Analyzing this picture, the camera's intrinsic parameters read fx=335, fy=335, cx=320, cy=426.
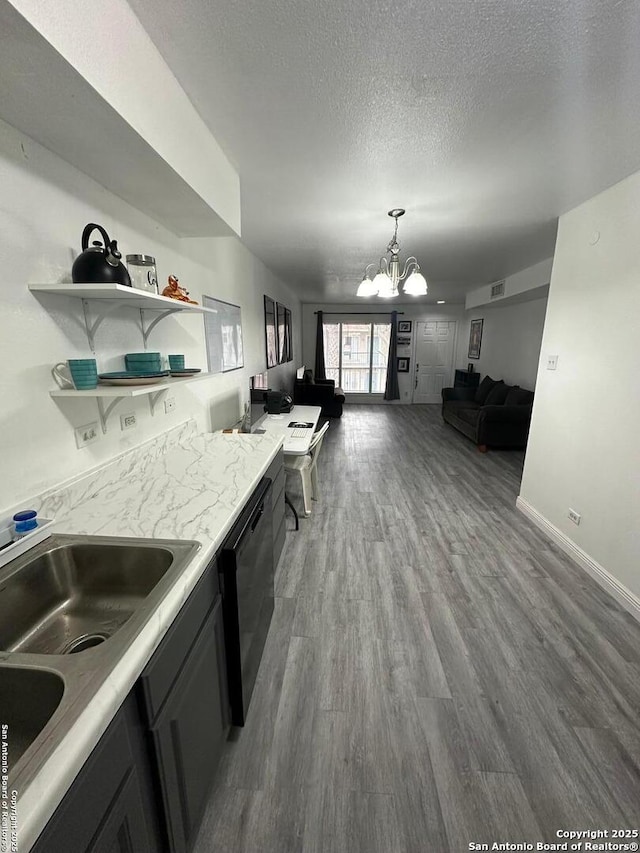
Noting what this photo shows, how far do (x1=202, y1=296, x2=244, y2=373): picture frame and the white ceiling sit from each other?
28.9 inches

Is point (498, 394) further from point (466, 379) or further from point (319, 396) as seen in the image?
point (319, 396)

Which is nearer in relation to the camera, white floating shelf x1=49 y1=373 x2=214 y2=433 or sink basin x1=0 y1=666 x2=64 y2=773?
sink basin x1=0 y1=666 x2=64 y2=773

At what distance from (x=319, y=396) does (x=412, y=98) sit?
5299 millimetres

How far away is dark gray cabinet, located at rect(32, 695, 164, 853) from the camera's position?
0.52 meters

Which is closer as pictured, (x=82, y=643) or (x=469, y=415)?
(x=82, y=643)

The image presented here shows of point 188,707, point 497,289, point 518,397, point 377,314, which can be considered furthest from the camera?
point 377,314

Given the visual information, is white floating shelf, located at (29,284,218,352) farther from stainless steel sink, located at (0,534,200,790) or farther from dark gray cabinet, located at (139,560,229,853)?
dark gray cabinet, located at (139,560,229,853)

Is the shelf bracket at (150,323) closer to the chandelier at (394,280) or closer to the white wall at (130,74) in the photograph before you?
the white wall at (130,74)

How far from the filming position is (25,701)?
0.67 meters

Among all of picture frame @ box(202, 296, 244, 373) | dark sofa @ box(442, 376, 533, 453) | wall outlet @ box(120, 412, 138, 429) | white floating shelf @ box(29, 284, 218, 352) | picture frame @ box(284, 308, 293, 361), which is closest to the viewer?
white floating shelf @ box(29, 284, 218, 352)

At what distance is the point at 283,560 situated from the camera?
2.43 m

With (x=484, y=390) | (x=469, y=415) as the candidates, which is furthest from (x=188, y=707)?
(x=484, y=390)

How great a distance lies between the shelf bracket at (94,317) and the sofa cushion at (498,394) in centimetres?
529

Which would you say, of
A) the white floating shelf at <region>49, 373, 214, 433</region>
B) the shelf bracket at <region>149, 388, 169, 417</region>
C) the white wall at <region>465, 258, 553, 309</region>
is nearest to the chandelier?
the white floating shelf at <region>49, 373, 214, 433</region>
